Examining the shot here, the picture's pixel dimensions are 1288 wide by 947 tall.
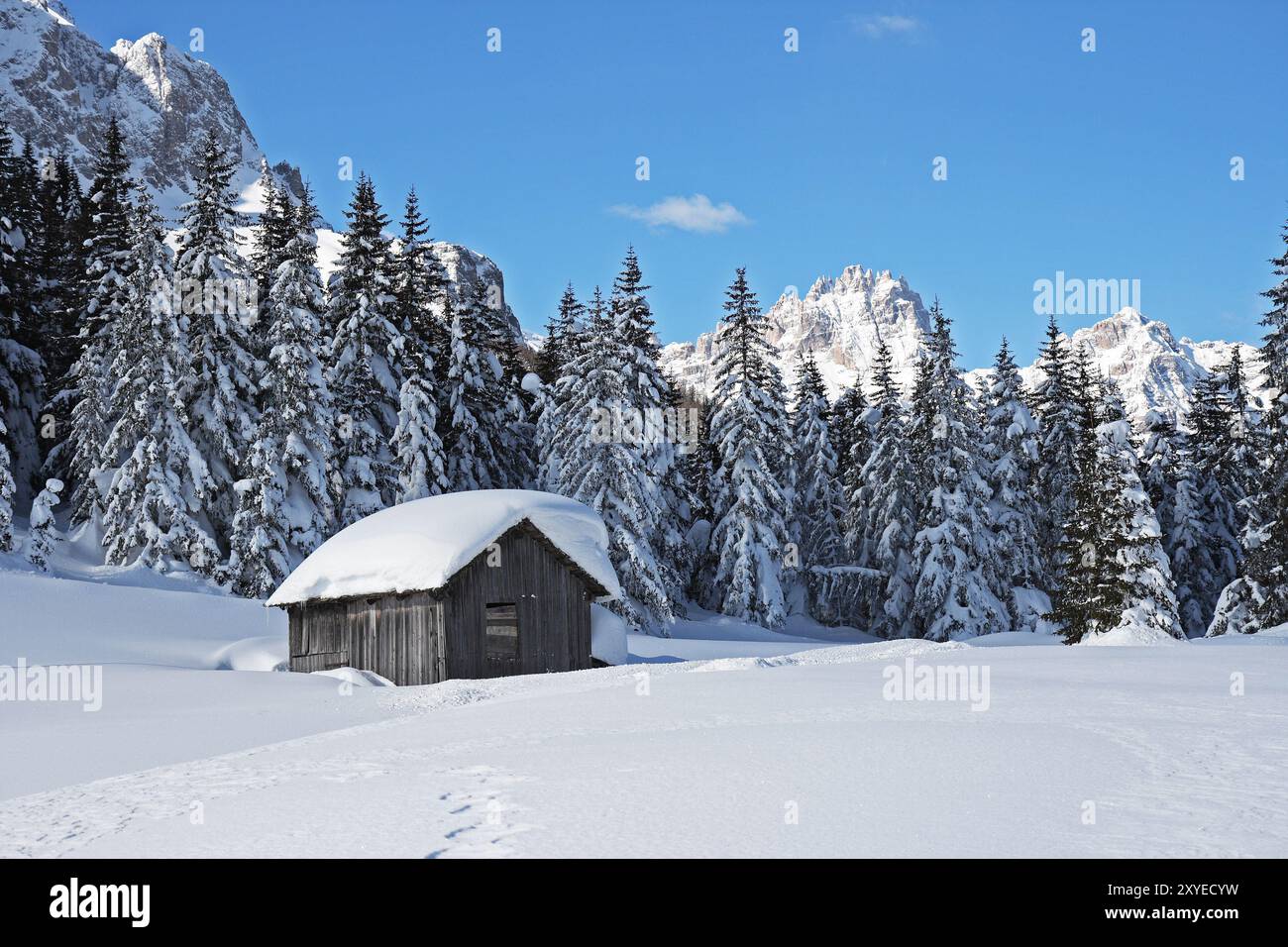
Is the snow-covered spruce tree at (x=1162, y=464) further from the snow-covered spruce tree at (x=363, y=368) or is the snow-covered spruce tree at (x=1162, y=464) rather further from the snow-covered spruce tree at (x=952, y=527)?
the snow-covered spruce tree at (x=363, y=368)

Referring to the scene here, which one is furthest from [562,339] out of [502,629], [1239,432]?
[1239,432]

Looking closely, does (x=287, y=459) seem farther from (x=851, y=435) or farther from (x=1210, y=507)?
(x=1210, y=507)

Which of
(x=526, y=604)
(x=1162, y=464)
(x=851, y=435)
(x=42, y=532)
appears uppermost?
(x=851, y=435)

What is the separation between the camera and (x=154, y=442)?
113ft

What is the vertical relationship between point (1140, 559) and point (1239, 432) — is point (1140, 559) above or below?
below

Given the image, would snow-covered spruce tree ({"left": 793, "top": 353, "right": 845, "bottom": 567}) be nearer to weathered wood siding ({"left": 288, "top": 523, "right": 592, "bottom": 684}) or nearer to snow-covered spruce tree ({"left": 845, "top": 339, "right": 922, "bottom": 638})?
snow-covered spruce tree ({"left": 845, "top": 339, "right": 922, "bottom": 638})

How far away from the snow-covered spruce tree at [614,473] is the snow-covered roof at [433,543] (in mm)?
9861

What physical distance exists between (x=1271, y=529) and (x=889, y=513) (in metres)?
16.9

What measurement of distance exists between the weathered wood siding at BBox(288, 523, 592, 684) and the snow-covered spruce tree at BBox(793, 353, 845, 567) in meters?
26.0

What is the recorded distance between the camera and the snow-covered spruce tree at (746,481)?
42.6m

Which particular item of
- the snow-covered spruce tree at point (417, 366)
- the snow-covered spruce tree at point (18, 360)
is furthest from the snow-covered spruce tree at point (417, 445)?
the snow-covered spruce tree at point (18, 360)

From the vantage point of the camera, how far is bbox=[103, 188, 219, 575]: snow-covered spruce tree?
3425 centimetres

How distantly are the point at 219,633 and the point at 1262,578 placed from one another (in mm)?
30525

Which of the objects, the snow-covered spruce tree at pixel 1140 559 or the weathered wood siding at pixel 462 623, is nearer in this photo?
the weathered wood siding at pixel 462 623
